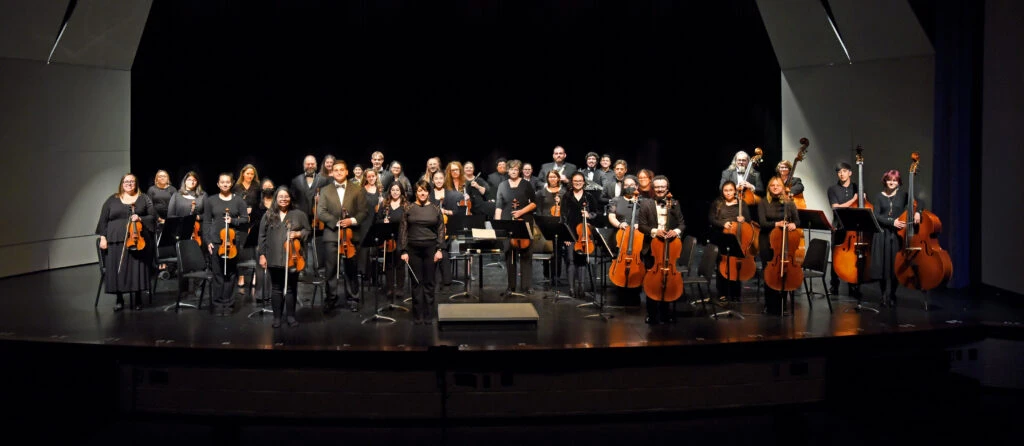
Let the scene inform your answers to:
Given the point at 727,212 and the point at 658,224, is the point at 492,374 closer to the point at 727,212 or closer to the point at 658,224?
the point at 658,224

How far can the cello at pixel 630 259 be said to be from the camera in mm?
7754

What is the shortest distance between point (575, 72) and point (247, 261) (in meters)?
6.37

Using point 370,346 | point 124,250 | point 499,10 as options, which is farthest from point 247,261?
point 499,10

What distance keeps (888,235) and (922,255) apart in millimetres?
685

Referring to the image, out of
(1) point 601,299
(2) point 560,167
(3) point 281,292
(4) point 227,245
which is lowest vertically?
(1) point 601,299

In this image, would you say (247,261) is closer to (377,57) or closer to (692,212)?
(377,57)

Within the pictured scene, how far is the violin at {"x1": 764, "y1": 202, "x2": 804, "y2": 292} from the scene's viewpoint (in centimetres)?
791

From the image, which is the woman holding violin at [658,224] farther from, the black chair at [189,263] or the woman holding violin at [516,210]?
the black chair at [189,263]

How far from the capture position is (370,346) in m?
6.81

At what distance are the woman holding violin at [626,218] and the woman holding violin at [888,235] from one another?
8.39ft

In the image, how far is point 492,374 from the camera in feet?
21.3

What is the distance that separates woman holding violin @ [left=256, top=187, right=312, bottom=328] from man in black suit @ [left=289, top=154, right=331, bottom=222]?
145cm

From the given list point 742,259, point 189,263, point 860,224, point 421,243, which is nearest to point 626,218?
Result: point 742,259

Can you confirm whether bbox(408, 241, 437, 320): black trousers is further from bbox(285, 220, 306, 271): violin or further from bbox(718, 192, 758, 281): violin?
bbox(718, 192, 758, 281): violin
